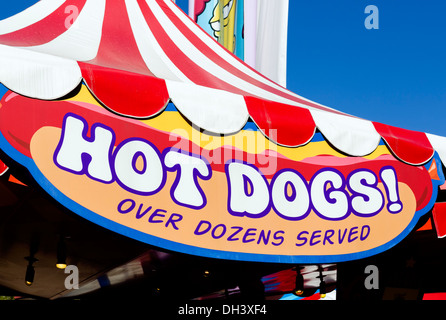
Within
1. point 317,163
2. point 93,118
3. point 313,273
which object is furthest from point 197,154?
point 313,273

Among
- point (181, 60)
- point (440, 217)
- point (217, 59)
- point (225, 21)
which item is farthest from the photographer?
point (225, 21)

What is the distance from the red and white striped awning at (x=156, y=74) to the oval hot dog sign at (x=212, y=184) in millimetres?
65

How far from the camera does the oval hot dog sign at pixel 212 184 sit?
183 centimetres

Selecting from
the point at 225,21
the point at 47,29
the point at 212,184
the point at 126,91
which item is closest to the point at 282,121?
the point at 212,184

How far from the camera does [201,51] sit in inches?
134

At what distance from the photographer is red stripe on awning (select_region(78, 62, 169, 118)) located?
1.95 m

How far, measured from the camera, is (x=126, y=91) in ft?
6.56

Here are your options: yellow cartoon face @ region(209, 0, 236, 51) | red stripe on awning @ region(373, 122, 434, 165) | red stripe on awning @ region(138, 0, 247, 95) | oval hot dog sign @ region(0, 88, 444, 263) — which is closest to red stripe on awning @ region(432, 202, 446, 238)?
oval hot dog sign @ region(0, 88, 444, 263)

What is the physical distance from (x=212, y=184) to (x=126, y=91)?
0.58 meters

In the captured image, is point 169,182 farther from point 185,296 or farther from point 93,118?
point 185,296

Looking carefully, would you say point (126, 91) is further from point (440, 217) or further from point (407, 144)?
point (440, 217)

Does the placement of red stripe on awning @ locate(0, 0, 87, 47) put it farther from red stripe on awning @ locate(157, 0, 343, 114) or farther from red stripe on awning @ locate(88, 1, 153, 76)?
red stripe on awning @ locate(157, 0, 343, 114)

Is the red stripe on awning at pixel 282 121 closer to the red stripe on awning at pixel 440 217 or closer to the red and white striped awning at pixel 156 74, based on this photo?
the red and white striped awning at pixel 156 74

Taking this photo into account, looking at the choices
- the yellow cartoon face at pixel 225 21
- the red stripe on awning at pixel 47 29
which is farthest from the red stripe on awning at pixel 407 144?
the yellow cartoon face at pixel 225 21
